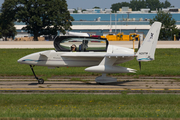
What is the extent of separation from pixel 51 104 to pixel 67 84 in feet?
14.3

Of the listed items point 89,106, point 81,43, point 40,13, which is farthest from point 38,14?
point 89,106

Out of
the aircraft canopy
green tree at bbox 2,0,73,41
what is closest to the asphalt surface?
the aircraft canopy

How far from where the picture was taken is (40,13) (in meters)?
68.0

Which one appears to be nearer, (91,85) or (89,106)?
(89,106)

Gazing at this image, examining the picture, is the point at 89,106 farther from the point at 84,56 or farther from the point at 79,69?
the point at 79,69

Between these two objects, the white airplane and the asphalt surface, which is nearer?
the asphalt surface

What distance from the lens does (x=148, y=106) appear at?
9.52 metres

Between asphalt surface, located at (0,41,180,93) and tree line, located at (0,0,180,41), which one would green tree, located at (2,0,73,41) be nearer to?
tree line, located at (0,0,180,41)

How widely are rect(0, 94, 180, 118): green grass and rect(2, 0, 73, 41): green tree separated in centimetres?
5836

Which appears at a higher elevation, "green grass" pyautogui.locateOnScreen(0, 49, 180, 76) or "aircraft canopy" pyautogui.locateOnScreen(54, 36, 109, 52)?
"aircraft canopy" pyautogui.locateOnScreen(54, 36, 109, 52)

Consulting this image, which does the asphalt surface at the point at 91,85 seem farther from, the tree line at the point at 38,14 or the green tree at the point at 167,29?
the green tree at the point at 167,29

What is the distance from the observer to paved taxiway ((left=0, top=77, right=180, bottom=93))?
42.0 feet

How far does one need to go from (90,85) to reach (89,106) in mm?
4517

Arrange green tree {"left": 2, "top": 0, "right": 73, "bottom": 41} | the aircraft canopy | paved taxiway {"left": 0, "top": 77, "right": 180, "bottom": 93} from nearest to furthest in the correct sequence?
paved taxiway {"left": 0, "top": 77, "right": 180, "bottom": 93}, the aircraft canopy, green tree {"left": 2, "top": 0, "right": 73, "bottom": 41}
